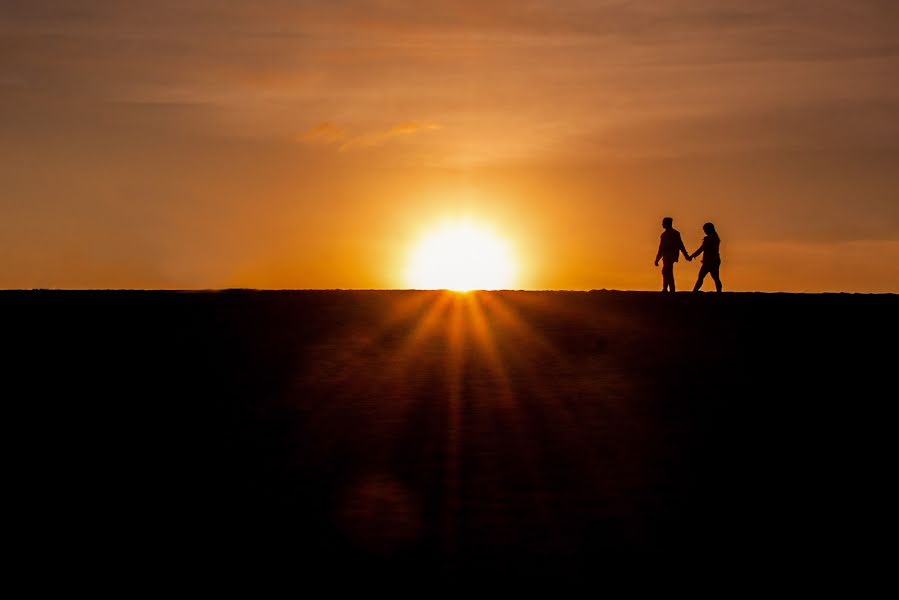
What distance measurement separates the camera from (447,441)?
36.5ft

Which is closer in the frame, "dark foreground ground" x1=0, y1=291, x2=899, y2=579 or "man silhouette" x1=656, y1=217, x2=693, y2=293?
"dark foreground ground" x1=0, y1=291, x2=899, y2=579

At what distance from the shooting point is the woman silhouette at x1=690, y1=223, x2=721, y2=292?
25.1 m

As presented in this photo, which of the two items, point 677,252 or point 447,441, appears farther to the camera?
point 677,252

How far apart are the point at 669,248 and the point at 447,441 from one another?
1486cm

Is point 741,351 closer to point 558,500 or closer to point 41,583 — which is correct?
→ point 558,500

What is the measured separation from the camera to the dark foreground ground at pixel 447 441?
8.38 meters

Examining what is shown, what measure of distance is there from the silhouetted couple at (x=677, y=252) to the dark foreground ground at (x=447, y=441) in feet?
17.6

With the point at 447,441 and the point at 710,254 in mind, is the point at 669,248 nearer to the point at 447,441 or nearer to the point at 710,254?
the point at 710,254

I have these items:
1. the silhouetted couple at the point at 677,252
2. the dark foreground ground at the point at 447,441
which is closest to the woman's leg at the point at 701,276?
the silhouetted couple at the point at 677,252

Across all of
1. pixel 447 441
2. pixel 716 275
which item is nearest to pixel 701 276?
pixel 716 275

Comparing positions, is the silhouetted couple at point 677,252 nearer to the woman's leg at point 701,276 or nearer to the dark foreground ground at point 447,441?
the woman's leg at point 701,276

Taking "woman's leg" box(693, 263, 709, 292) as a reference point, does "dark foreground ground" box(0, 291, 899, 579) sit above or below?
below

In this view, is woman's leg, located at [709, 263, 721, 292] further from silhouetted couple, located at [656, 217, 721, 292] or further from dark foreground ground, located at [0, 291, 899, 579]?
dark foreground ground, located at [0, 291, 899, 579]

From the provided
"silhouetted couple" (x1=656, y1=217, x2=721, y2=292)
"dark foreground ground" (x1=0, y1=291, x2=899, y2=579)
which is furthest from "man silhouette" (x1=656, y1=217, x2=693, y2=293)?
"dark foreground ground" (x1=0, y1=291, x2=899, y2=579)
